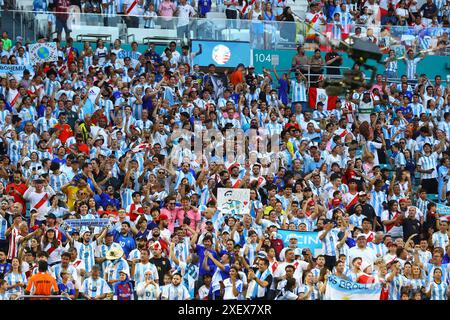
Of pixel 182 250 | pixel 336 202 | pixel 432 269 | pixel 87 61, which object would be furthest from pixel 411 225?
pixel 87 61

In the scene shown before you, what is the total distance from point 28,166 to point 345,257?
6186 mm

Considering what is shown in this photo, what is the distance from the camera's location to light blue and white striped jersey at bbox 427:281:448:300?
22750 millimetres

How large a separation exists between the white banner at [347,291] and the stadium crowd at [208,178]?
0.18 m

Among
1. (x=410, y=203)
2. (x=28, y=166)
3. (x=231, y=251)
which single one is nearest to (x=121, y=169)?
(x=28, y=166)

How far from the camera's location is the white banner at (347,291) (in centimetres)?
2189

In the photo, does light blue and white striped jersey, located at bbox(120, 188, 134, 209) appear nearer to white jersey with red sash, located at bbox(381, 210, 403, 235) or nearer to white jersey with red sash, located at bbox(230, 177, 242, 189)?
white jersey with red sash, located at bbox(230, 177, 242, 189)

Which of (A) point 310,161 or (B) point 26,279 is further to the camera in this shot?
(A) point 310,161

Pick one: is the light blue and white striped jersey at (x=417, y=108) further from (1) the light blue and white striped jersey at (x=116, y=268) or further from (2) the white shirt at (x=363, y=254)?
(1) the light blue and white striped jersey at (x=116, y=268)

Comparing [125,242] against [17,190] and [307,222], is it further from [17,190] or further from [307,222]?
[307,222]

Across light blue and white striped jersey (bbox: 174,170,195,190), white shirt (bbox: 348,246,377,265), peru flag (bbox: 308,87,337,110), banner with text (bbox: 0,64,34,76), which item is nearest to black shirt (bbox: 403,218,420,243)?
white shirt (bbox: 348,246,377,265)

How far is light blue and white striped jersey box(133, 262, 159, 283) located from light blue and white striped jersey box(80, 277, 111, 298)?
0.59 metres

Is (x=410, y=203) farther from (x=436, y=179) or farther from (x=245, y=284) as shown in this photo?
(x=245, y=284)

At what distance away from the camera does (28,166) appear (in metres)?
24.5

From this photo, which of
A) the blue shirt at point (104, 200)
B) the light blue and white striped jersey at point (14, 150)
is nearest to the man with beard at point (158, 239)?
the blue shirt at point (104, 200)
